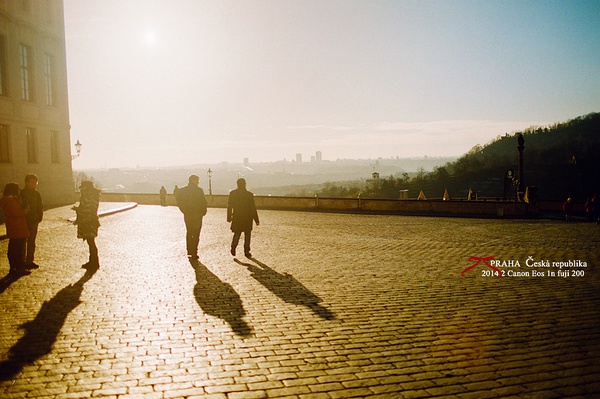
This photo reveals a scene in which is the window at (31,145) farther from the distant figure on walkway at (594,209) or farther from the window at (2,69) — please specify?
the distant figure on walkway at (594,209)

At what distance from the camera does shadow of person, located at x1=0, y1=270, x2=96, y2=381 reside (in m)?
4.27

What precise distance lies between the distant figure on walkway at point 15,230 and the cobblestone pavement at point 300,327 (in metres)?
0.31

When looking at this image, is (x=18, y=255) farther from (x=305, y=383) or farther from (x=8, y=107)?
(x=8, y=107)

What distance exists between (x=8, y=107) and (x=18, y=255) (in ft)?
64.0

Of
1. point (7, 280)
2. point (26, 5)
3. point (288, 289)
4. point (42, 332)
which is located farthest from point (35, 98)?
point (42, 332)

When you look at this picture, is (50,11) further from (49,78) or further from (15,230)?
(15,230)

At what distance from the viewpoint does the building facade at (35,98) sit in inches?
949

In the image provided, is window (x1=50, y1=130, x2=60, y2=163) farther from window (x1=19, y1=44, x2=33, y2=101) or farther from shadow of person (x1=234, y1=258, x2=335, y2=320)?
shadow of person (x1=234, y1=258, x2=335, y2=320)

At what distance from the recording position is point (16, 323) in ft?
17.8

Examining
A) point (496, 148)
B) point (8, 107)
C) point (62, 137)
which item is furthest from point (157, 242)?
point (496, 148)

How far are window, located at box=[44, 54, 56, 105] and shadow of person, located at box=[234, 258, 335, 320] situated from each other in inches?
951

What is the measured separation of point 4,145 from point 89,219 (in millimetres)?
19331

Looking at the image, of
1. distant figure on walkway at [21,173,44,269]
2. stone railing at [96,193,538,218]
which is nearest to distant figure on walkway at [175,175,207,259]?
distant figure on walkway at [21,173,44,269]

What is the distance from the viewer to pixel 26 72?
25891mm
